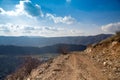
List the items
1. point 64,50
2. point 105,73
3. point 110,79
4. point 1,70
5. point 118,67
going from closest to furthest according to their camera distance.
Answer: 1. point 110,79
2. point 105,73
3. point 118,67
4. point 64,50
5. point 1,70

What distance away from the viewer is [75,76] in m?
19.0

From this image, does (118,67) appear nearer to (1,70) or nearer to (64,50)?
(64,50)

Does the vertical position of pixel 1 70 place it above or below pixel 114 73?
below

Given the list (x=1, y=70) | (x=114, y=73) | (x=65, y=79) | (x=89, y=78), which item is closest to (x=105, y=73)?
(x=114, y=73)

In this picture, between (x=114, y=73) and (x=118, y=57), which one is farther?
(x=118, y=57)

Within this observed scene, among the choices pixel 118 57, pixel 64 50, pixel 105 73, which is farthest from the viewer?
pixel 64 50

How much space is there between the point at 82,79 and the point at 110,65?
19.9 ft

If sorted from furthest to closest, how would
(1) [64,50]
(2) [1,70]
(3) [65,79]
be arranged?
(2) [1,70] < (1) [64,50] < (3) [65,79]

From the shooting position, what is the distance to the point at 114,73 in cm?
1898

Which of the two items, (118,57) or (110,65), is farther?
(118,57)

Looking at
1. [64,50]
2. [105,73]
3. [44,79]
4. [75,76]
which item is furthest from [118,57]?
[64,50]

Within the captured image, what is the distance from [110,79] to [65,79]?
367cm

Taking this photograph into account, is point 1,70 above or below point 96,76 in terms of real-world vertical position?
below

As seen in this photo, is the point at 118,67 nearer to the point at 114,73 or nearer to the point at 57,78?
the point at 114,73
